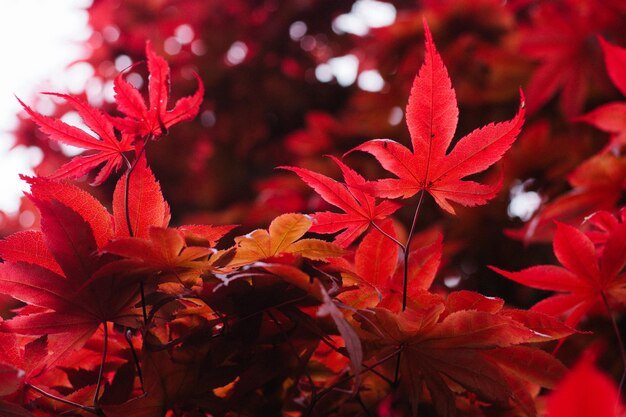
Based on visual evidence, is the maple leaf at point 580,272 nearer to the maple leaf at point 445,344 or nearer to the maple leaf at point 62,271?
the maple leaf at point 445,344

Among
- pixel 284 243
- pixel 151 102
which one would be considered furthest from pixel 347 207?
pixel 151 102

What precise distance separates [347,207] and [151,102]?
175 millimetres

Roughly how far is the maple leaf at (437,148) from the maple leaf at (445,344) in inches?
3.5

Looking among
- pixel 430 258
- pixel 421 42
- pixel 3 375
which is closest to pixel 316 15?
pixel 421 42

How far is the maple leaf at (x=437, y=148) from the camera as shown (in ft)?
1.48

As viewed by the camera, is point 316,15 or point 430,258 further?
point 316,15

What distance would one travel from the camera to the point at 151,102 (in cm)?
48

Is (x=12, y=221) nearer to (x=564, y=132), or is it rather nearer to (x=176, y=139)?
(x=176, y=139)

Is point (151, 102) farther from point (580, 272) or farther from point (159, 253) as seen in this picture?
point (580, 272)

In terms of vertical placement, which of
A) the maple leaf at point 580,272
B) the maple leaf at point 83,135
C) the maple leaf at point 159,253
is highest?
the maple leaf at point 83,135

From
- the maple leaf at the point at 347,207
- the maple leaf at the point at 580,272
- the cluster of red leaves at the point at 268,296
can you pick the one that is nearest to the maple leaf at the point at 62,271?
the cluster of red leaves at the point at 268,296

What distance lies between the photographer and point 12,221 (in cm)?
229

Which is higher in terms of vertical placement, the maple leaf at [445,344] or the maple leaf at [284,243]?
the maple leaf at [284,243]

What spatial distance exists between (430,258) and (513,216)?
1.07m
